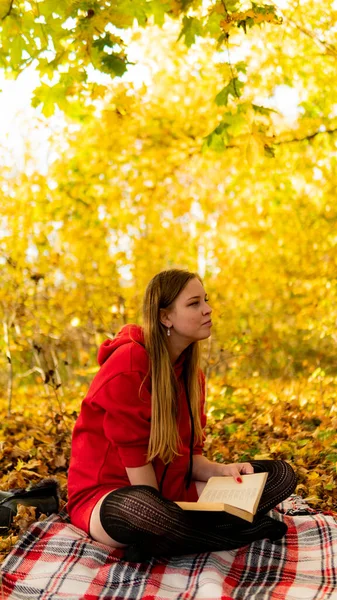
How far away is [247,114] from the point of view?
3.76 meters

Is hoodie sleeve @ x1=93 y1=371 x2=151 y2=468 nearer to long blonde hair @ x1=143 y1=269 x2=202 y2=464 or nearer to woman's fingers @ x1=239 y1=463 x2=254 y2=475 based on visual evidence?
long blonde hair @ x1=143 y1=269 x2=202 y2=464

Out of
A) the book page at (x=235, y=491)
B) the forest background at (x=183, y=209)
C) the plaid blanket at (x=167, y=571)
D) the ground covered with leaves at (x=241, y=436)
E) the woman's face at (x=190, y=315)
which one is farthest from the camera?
the forest background at (x=183, y=209)

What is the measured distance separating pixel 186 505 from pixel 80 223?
11.5 ft

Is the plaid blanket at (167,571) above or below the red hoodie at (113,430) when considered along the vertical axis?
below

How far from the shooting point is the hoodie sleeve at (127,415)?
2.64 metres

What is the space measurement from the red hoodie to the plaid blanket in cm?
17

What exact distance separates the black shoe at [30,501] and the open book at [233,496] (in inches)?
29.1

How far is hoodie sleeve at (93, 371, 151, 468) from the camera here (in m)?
2.64

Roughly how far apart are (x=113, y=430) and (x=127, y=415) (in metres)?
0.08

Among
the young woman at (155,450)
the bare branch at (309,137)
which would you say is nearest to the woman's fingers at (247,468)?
the young woman at (155,450)

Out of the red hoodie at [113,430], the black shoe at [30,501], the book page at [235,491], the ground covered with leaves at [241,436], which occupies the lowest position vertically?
the ground covered with leaves at [241,436]

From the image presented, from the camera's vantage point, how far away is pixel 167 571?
8.08 feet

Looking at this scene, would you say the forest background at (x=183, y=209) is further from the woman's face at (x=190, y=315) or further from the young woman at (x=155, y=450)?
the woman's face at (x=190, y=315)

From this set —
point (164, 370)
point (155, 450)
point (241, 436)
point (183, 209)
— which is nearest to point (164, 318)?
point (164, 370)
